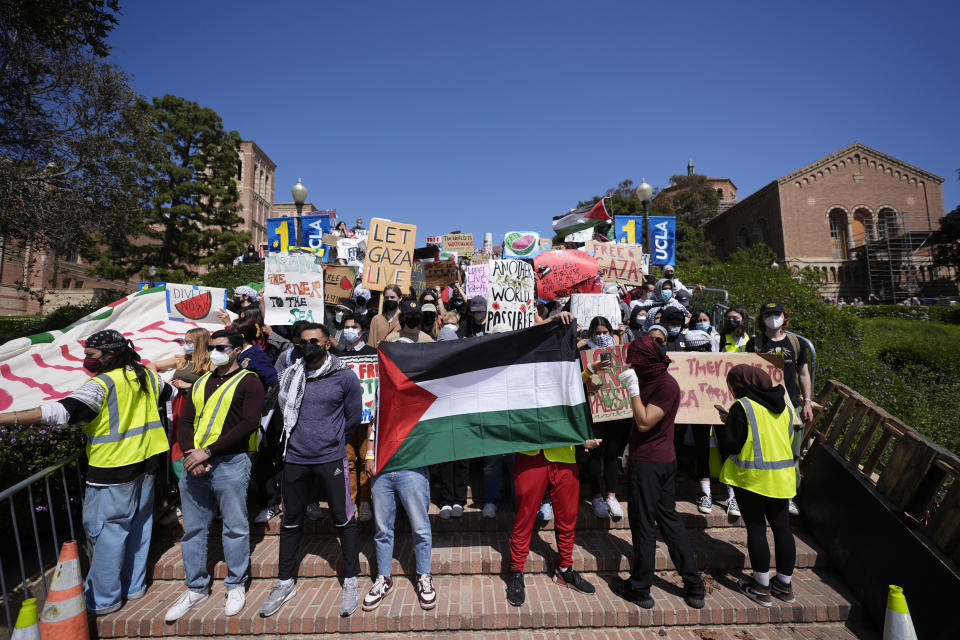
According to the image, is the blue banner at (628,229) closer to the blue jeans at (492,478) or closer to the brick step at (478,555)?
the brick step at (478,555)

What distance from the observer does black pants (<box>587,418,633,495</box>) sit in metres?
4.95

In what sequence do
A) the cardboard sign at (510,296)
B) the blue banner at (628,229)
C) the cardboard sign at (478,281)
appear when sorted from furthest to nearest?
the blue banner at (628,229) < the cardboard sign at (478,281) < the cardboard sign at (510,296)

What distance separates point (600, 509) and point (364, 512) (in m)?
2.58

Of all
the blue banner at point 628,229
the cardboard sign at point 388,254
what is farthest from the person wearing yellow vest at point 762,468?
the blue banner at point 628,229

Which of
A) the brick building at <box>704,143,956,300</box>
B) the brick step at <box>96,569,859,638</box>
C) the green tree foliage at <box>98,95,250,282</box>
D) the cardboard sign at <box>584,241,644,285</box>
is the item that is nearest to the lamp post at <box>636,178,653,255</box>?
the cardboard sign at <box>584,241,644,285</box>

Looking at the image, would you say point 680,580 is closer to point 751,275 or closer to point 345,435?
point 345,435

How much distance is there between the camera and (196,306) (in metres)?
7.08

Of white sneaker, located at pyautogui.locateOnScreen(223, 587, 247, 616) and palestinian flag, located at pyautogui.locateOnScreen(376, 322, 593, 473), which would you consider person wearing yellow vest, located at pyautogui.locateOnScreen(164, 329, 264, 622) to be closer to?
white sneaker, located at pyautogui.locateOnScreen(223, 587, 247, 616)

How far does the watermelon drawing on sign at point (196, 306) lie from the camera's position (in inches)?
274

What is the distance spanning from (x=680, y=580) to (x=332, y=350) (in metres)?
4.16

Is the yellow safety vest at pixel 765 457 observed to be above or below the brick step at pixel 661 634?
above

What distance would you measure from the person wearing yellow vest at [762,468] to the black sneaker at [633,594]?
0.96 m

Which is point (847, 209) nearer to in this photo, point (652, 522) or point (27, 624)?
point (652, 522)

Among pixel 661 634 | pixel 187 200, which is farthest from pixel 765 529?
pixel 187 200
